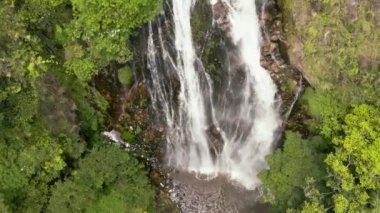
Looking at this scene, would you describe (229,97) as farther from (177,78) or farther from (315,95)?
(315,95)

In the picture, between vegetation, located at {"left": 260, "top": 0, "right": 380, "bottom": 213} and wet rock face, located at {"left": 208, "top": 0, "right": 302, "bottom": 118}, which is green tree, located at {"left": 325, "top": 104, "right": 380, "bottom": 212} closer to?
vegetation, located at {"left": 260, "top": 0, "right": 380, "bottom": 213}

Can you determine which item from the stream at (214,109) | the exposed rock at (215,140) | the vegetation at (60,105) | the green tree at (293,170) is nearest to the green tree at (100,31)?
the vegetation at (60,105)

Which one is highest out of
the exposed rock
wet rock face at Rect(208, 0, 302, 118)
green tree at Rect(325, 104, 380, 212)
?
wet rock face at Rect(208, 0, 302, 118)

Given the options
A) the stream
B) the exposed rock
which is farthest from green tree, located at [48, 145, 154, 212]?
the exposed rock

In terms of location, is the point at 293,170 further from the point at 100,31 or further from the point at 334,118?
the point at 100,31

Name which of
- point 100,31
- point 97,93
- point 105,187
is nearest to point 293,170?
point 105,187

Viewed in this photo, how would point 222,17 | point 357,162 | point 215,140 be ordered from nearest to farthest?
1. point 357,162
2. point 222,17
3. point 215,140

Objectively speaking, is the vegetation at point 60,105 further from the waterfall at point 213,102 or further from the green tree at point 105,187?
the waterfall at point 213,102
